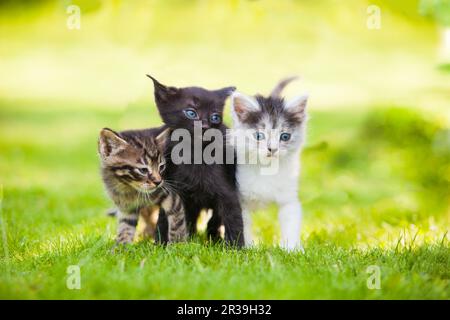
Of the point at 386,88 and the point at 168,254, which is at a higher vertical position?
the point at 386,88

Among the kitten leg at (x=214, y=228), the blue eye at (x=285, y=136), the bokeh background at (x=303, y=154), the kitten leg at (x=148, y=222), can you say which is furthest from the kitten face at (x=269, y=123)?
the kitten leg at (x=148, y=222)

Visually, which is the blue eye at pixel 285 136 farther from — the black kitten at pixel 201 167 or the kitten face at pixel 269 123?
the black kitten at pixel 201 167

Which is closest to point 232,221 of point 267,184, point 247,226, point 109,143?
point 247,226

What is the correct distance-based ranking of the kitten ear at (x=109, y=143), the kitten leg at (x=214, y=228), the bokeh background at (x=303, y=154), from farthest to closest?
the kitten leg at (x=214, y=228) < the kitten ear at (x=109, y=143) < the bokeh background at (x=303, y=154)

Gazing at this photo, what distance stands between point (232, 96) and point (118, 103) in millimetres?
7113

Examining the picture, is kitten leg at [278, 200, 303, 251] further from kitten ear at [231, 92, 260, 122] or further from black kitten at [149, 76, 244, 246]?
kitten ear at [231, 92, 260, 122]

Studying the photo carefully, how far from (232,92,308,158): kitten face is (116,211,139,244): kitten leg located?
32.8 inches

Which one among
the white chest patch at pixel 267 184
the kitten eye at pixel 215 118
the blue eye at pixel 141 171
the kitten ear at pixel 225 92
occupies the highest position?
the kitten ear at pixel 225 92

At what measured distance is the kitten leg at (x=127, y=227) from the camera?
392cm

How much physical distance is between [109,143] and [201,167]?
566 millimetres

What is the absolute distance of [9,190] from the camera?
5.86 metres

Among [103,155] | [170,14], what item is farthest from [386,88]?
[103,155]

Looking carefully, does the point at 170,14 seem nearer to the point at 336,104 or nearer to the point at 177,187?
the point at 177,187

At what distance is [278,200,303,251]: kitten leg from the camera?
3.93 meters
